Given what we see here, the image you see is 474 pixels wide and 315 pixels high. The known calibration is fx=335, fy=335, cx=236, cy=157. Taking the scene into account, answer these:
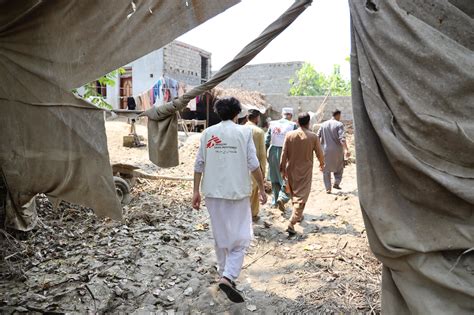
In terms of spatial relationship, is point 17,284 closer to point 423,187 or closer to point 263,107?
point 423,187

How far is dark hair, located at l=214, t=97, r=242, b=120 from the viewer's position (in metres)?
3.47

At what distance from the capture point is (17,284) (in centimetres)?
339

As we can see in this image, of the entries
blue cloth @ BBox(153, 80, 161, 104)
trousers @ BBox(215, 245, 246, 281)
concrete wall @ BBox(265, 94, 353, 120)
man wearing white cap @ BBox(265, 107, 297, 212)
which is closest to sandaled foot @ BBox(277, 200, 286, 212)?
man wearing white cap @ BBox(265, 107, 297, 212)

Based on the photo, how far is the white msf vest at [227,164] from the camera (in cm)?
330

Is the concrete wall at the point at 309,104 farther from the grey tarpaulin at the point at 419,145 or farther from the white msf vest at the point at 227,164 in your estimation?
the grey tarpaulin at the point at 419,145

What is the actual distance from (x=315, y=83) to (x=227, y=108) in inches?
1144

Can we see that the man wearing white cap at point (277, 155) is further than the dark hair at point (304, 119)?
Yes

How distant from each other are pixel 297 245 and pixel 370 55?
3606mm

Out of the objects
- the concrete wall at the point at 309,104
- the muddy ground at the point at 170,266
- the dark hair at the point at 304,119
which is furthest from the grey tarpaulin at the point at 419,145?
the concrete wall at the point at 309,104

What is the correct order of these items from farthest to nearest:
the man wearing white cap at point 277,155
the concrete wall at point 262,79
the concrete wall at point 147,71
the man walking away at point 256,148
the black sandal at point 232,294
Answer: the concrete wall at point 262,79
the concrete wall at point 147,71
the man wearing white cap at point 277,155
the man walking away at point 256,148
the black sandal at point 232,294

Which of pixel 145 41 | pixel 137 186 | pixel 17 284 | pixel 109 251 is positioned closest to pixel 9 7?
pixel 145 41

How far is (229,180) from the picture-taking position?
3293mm

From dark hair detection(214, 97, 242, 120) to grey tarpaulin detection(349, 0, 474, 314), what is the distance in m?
1.70

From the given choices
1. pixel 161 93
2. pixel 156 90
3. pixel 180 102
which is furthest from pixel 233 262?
pixel 156 90
